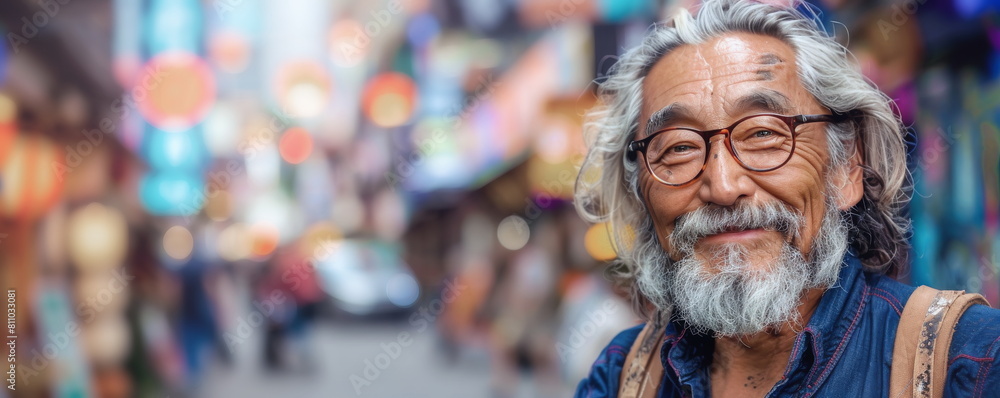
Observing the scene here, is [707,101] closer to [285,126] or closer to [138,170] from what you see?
[138,170]

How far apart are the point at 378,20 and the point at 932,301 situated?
583 cm

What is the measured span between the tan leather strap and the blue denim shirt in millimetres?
27

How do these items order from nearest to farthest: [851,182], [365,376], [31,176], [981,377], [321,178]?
1. [981,377]
2. [851,182]
3. [31,176]
4. [365,376]
5. [321,178]

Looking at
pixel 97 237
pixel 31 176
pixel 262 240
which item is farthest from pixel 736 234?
pixel 262 240

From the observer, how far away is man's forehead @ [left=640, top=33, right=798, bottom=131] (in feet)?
4.54

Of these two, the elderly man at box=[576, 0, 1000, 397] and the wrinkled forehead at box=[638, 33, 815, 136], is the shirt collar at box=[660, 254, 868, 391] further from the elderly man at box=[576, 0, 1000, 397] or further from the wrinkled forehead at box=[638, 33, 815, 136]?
the wrinkled forehead at box=[638, 33, 815, 136]

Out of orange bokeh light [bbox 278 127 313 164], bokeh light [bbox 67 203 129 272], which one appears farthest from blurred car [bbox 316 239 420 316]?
bokeh light [bbox 67 203 129 272]

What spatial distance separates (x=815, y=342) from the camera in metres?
1.28

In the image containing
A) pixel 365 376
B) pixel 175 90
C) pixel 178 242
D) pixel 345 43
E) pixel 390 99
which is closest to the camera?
pixel 175 90

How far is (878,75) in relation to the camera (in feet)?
13.3

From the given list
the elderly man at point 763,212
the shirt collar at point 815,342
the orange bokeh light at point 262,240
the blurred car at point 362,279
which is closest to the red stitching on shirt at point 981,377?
the elderly man at point 763,212

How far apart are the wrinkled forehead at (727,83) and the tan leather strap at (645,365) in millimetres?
462

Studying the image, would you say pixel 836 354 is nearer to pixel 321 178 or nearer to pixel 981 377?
pixel 981 377

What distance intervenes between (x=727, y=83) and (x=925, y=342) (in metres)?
0.57
